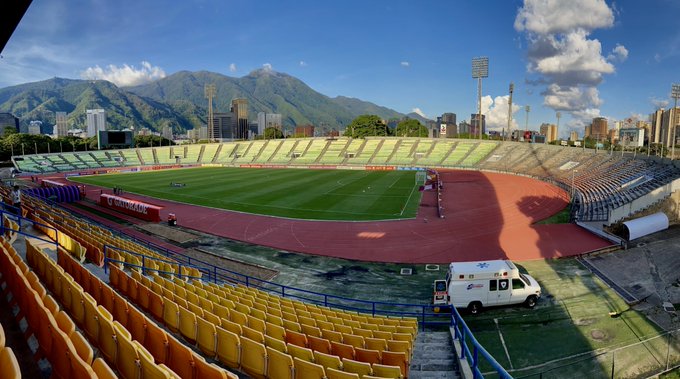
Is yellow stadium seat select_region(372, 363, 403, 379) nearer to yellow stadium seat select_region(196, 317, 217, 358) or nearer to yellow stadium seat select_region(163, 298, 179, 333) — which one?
yellow stadium seat select_region(196, 317, 217, 358)

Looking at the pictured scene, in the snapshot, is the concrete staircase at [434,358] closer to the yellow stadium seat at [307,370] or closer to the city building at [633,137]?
the yellow stadium seat at [307,370]

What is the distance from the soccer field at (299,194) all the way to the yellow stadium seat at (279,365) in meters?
27.1

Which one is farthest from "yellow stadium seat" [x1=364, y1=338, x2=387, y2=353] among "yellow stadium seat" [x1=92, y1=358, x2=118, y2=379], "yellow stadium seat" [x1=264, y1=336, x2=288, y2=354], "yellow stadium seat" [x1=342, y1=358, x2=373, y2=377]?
"yellow stadium seat" [x1=92, y1=358, x2=118, y2=379]

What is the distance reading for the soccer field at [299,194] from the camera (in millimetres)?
37844

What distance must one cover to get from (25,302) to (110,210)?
34864mm

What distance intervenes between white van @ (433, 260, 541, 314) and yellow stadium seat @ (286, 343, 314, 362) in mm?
10000

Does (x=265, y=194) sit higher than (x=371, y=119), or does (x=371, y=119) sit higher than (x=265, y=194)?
(x=371, y=119)

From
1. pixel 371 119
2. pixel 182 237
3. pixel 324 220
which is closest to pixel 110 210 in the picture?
pixel 182 237

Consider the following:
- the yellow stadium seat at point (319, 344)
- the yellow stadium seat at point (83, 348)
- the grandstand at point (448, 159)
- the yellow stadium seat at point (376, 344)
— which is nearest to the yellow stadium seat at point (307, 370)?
the yellow stadium seat at point (319, 344)

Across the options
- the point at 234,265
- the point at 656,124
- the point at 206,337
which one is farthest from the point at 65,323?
the point at 656,124

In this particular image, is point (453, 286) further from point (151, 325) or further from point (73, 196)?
point (73, 196)

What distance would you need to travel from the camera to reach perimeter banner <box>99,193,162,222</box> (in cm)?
3388

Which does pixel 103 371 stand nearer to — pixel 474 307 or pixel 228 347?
pixel 228 347

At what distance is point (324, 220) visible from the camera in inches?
1339
